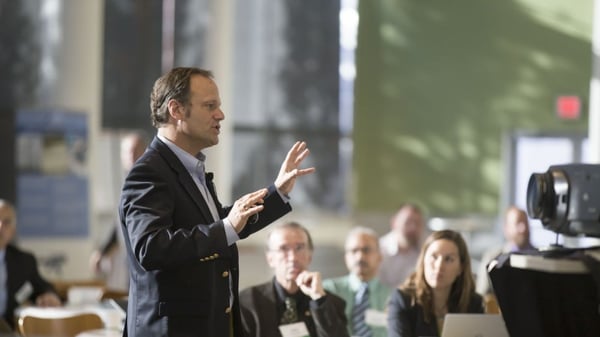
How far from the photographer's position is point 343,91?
12914mm

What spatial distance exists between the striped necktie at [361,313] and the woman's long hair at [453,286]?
733 millimetres

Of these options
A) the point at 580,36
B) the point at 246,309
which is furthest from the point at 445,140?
the point at 246,309

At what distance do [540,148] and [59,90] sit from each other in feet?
17.0

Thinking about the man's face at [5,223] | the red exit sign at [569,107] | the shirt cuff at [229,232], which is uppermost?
the red exit sign at [569,107]

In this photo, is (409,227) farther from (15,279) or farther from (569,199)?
(569,199)

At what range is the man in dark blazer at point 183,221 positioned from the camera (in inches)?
128

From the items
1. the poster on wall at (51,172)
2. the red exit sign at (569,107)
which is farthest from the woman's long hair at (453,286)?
the red exit sign at (569,107)

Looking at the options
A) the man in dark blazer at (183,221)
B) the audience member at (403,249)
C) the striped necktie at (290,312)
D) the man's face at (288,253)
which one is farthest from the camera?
the audience member at (403,249)

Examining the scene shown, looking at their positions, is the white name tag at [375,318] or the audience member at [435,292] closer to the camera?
the audience member at [435,292]

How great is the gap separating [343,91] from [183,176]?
955cm

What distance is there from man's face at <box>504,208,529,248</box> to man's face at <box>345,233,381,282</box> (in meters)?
1.98

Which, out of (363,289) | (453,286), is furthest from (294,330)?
(363,289)

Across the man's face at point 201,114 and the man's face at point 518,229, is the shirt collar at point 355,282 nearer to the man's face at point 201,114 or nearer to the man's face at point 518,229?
the man's face at point 518,229

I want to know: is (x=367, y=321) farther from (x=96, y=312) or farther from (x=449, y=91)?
(x=449, y=91)
